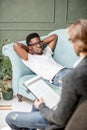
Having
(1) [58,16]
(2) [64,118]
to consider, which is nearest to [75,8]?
(1) [58,16]

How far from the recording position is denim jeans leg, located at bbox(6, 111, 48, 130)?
5.46 ft

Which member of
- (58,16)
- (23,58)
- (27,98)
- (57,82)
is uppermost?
(58,16)

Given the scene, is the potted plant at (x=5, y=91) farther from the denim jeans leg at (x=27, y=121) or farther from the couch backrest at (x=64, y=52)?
the denim jeans leg at (x=27, y=121)

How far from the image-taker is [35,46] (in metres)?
2.95

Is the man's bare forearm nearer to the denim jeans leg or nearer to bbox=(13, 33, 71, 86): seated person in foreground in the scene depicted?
bbox=(13, 33, 71, 86): seated person in foreground

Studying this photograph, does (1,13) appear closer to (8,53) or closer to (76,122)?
(8,53)

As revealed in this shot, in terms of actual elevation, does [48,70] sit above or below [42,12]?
below

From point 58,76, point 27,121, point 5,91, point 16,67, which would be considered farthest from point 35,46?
point 27,121

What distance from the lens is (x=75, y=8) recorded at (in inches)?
161

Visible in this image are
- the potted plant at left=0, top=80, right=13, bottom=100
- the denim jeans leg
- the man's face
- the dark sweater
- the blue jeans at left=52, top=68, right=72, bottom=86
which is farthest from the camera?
the potted plant at left=0, top=80, right=13, bottom=100

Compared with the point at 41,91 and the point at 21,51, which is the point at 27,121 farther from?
the point at 21,51

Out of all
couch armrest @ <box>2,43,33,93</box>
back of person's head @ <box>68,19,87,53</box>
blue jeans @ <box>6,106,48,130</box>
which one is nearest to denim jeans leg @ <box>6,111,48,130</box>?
blue jeans @ <box>6,106,48,130</box>

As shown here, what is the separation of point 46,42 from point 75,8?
122 cm

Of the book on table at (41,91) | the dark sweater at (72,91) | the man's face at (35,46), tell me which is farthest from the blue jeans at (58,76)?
the dark sweater at (72,91)
